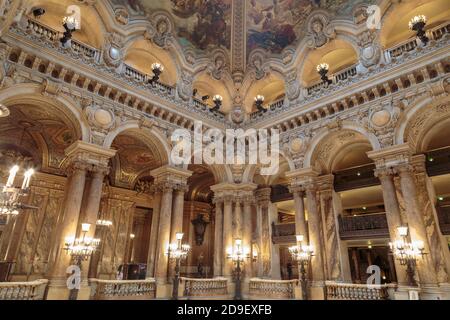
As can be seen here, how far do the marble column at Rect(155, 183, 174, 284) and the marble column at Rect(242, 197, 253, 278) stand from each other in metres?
4.02

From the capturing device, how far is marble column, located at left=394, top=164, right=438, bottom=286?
30.7 ft

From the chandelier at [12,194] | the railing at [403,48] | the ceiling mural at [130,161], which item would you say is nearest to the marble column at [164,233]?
the ceiling mural at [130,161]

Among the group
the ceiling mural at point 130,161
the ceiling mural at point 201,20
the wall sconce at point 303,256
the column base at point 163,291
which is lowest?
the column base at point 163,291

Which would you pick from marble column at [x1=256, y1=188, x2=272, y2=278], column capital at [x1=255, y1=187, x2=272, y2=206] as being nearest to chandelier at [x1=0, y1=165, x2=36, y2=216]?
marble column at [x1=256, y1=188, x2=272, y2=278]

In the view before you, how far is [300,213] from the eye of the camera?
12992 millimetres

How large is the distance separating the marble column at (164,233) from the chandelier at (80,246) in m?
2.93

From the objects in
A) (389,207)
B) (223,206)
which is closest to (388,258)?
(389,207)

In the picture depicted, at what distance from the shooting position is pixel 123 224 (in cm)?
1703

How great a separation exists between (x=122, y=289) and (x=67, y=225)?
9.93ft

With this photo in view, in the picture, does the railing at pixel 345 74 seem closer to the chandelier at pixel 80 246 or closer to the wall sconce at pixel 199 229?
the chandelier at pixel 80 246

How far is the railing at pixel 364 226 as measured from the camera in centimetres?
1222

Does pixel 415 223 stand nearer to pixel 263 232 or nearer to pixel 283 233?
pixel 283 233

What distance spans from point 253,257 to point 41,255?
10.2 m

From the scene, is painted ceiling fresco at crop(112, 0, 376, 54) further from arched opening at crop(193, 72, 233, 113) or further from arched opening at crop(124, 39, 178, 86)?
arched opening at crop(193, 72, 233, 113)
